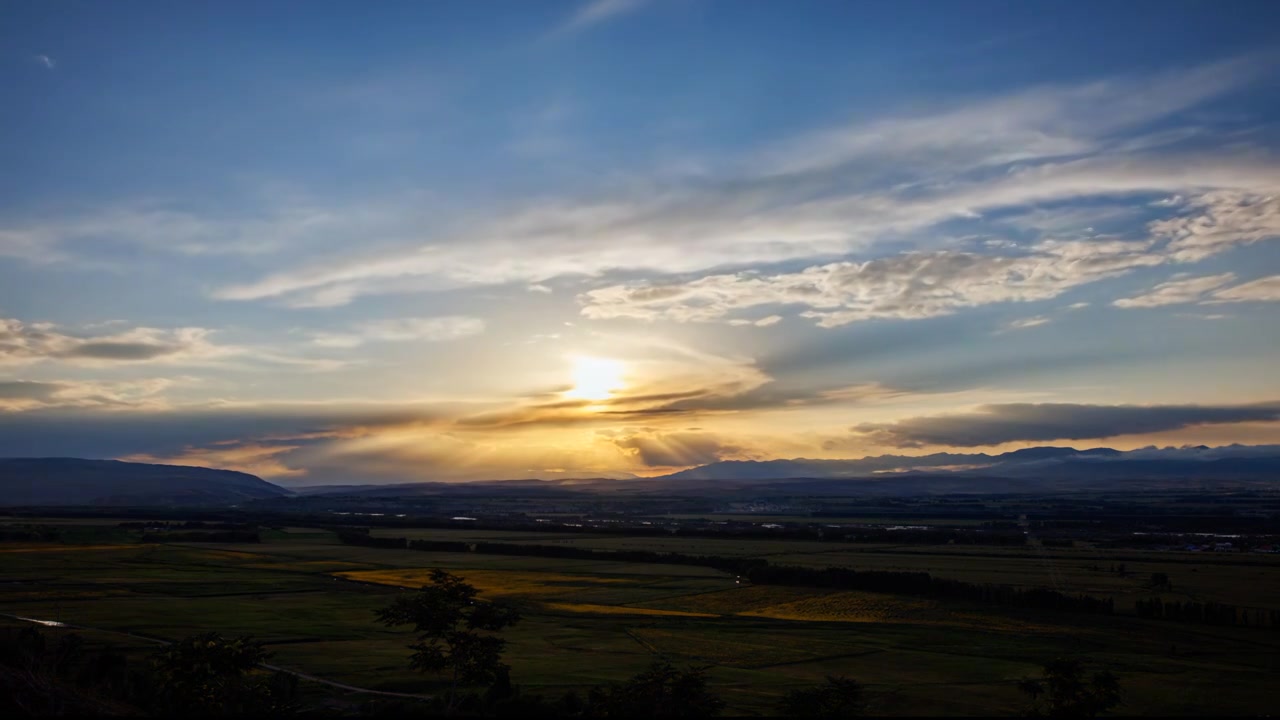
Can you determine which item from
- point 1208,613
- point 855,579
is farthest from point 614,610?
point 1208,613

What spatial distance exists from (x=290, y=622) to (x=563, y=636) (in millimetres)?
23411

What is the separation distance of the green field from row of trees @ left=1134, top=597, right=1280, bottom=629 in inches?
122

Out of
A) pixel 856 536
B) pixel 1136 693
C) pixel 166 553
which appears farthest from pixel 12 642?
pixel 856 536

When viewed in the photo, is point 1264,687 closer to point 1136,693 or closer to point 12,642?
point 1136,693

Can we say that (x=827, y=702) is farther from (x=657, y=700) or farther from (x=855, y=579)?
(x=855, y=579)

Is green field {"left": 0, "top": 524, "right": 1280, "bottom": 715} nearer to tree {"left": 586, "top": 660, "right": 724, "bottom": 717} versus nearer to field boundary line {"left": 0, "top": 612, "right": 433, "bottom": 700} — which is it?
field boundary line {"left": 0, "top": 612, "right": 433, "bottom": 700}

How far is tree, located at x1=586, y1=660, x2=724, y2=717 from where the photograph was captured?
1400 inches

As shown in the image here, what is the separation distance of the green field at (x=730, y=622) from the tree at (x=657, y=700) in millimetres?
8791

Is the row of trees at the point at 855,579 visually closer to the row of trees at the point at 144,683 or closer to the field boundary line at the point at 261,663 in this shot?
the field boundary line at the point at 261,663

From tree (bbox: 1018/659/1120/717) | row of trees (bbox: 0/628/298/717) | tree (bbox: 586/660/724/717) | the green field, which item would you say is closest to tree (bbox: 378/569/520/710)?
the green field

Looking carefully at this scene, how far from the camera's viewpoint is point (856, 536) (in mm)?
168125

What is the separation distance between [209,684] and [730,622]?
47829 mm

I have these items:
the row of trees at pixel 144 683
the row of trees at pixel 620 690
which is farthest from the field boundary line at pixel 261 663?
the row of trees at pixel 620 690

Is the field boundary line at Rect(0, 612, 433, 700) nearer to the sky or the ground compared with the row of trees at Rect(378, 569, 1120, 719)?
nearer to the ground
